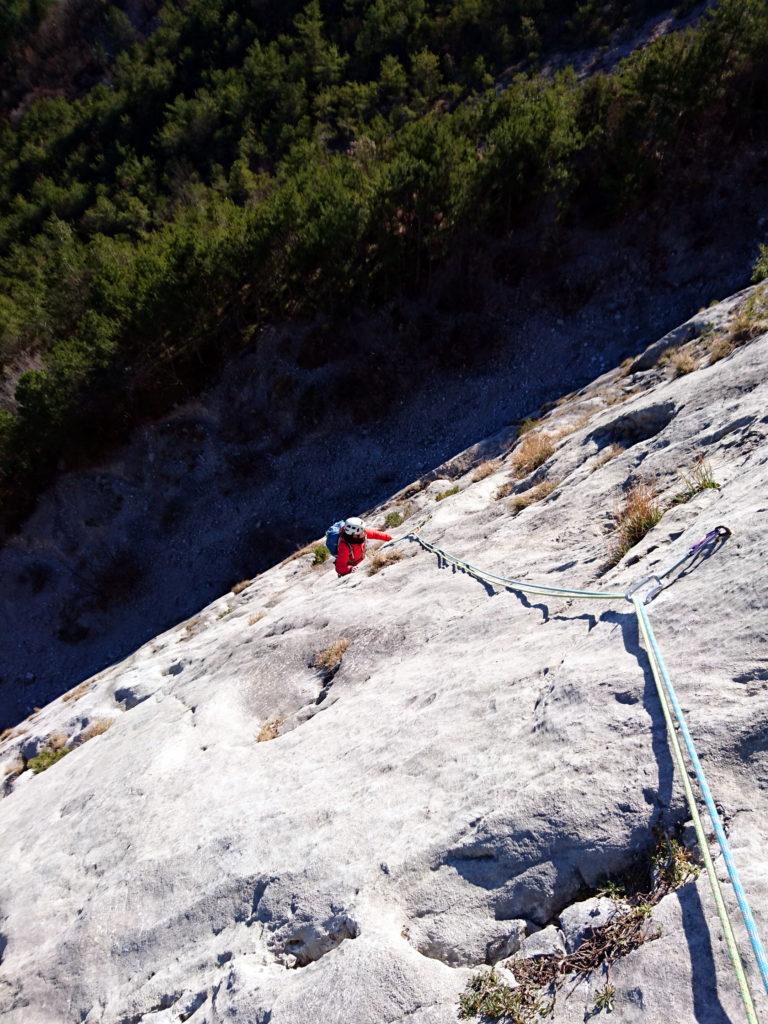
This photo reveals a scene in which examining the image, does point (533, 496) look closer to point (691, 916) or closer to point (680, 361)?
point (680, 361)

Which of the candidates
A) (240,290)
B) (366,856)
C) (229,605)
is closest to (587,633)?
(366,856)

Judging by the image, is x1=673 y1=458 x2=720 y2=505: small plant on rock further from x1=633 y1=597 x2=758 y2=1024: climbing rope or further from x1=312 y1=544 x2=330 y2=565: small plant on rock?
x1=312 y1=544 x2=330 y2=565: small plant on rock

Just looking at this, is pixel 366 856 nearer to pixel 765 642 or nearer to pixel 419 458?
pixel 765 642

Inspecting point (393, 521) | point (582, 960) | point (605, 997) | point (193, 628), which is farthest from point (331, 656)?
point (193, 628)

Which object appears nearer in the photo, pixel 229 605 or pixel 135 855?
pixel 135 855

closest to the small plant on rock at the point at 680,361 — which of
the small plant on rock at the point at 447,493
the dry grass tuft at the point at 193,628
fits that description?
the small plant on rock at the point at 447,493

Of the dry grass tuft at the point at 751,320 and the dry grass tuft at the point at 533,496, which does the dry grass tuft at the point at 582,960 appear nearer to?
the dry grass tuft at the point at 533,496
